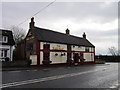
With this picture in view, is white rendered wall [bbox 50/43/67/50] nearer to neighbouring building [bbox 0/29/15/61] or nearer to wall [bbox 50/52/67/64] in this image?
wall [bbox 50/52/67/64]

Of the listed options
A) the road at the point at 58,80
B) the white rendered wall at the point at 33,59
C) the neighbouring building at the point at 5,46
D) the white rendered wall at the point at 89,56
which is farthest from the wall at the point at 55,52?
the road at the point at 58,80

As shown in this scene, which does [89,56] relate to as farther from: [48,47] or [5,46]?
[5,46]

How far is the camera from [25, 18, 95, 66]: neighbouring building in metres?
33.2

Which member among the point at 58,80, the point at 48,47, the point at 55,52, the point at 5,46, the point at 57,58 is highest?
the point at 5,46

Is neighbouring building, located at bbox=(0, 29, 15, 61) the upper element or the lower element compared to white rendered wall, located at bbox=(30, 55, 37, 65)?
upper

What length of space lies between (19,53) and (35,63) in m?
10.5

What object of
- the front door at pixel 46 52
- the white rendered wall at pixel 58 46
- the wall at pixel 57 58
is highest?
the white rendered wall at pixel 58 46

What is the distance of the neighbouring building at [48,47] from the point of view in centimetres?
3322

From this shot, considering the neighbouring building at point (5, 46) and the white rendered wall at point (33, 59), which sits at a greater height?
the neighbouring building at point (5, 46)

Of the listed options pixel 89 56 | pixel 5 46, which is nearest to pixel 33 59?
pixel 5 46

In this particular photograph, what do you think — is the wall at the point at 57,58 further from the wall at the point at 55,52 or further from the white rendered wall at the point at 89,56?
the white rendered wall at the point at 89,56

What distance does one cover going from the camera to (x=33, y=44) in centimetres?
3447

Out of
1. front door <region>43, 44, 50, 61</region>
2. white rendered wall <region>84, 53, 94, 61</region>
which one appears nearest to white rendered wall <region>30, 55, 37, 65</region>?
front door <region>43, 44, 50, 61</region>

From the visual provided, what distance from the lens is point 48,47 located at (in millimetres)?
34812
